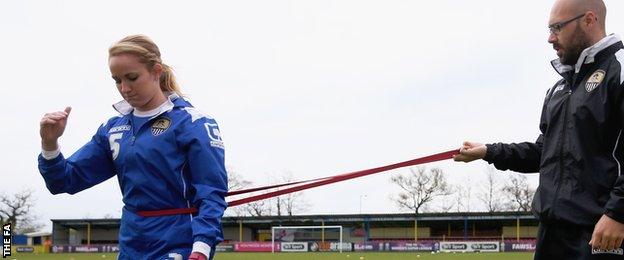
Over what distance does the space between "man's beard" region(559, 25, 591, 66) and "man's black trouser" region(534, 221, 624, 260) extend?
33.9 inches

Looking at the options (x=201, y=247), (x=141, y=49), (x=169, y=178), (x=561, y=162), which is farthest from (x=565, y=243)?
(x=141, y=49)

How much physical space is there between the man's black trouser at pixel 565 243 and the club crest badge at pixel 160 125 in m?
2.02

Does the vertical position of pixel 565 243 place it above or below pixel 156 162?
below

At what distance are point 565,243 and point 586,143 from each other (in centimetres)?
53

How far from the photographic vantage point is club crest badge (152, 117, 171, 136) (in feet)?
12.1

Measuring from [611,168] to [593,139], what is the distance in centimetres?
16

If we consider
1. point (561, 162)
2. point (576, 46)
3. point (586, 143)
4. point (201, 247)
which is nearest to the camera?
point (201, 247)

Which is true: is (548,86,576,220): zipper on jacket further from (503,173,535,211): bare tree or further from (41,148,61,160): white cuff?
(503,173,535,211): bare tree

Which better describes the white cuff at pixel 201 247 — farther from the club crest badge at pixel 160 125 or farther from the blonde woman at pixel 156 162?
the club crest badge at pixel 160 125

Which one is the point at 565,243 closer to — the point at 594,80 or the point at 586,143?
the point at 586,143

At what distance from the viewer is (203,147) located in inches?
139

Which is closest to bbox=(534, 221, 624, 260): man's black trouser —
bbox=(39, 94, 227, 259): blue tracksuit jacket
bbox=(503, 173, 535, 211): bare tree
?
bbox=(39, 94, 227, 259): blue tracksuit jacket

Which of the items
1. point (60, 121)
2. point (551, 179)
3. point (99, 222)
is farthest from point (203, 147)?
point (99, 222)

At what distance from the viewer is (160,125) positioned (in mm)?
3727
